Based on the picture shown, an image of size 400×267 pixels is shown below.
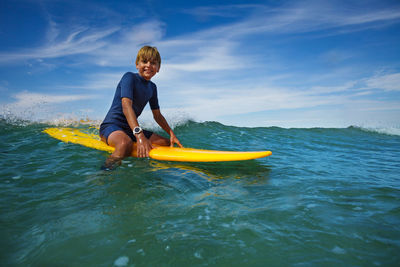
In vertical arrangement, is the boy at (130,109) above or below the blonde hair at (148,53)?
below

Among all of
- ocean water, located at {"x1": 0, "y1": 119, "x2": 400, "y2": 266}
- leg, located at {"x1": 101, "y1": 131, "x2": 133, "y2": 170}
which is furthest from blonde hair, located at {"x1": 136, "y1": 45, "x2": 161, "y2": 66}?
ocean water, located at {"x1": 0, "y1": 119, "x2": 400, "y2": 266}

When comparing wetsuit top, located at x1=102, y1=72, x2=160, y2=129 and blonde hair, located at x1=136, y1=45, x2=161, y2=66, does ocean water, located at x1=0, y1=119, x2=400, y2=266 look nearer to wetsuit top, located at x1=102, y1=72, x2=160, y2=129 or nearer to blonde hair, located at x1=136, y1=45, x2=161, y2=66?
wetsuit top, located at x1=102, y1=72, x2=160, y2=129

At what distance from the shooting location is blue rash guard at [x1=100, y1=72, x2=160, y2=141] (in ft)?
11.2

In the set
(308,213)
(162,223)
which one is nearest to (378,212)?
(308,213)

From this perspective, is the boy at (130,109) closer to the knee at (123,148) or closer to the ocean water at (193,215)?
Result: the knee at (123,148)

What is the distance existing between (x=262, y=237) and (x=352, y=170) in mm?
2827

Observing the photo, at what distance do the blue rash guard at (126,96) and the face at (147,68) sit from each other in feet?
0.30

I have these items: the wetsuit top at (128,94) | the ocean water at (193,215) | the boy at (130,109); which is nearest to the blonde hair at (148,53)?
the boy at (130,109)

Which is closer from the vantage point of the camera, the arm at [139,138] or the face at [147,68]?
the arm at [139,138]

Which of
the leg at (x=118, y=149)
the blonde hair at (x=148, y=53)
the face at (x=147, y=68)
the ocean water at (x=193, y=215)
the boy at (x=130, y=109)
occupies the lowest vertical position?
the ocean water at (x=193, y=215)

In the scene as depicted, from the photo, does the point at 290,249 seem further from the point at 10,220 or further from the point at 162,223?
the point at 10,220

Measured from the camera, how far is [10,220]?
1949 mm

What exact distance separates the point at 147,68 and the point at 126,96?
0.53m

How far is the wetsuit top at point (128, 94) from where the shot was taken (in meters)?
3.39
